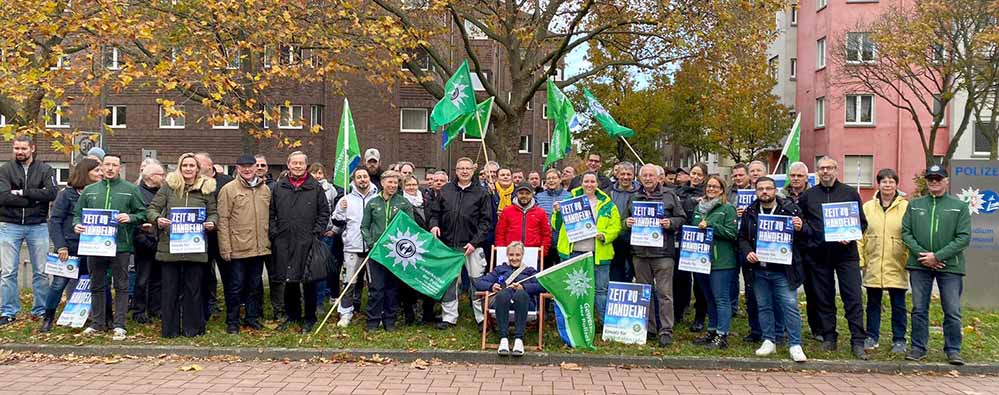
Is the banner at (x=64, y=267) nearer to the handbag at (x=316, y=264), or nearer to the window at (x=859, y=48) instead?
the handbag at (x=316, y=264)

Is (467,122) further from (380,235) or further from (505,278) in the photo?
(505,278)

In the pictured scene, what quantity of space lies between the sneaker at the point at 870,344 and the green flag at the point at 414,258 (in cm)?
461

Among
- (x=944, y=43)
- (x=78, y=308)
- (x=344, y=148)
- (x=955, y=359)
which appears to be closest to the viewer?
(x=955, y=359)

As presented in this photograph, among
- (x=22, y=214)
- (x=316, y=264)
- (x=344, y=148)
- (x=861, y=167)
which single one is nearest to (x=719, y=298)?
(x=316, y=264)

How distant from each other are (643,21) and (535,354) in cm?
1059

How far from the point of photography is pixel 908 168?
124 feet

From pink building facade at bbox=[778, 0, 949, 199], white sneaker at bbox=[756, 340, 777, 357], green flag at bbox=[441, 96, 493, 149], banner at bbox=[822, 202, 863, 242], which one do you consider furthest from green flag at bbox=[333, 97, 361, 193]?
pink building facade at bbox=[778, 0, 949, 199]

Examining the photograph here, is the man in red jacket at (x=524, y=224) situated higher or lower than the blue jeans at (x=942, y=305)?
higher

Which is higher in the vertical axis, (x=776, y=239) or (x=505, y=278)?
(x=776, y=239)

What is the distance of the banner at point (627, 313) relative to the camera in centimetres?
876

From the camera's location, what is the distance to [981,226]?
10.9m

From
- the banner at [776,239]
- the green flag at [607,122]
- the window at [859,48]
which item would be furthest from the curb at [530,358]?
the window at [859,48]

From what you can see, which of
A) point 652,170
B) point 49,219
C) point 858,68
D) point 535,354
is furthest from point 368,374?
point 858,68

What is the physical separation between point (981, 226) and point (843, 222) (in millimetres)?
4218
